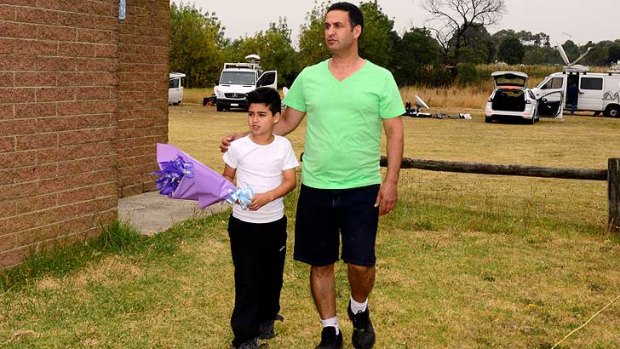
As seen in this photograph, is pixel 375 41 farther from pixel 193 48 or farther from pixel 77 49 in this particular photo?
pixel 77 49

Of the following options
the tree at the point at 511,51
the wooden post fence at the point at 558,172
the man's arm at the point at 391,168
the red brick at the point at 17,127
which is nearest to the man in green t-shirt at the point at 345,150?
the man's arm at the point at 391,168

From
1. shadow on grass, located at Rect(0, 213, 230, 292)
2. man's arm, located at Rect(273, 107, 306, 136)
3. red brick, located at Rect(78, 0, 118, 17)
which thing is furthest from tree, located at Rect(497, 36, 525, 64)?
man's arm, located at Rect(273, 107, 306, 136)

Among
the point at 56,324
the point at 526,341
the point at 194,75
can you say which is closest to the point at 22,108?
the point at 56,324

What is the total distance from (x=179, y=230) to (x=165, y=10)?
327cm

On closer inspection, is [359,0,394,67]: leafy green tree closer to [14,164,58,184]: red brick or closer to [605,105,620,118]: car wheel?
[605,105,620,118]: car wheel

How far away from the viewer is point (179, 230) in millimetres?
7410

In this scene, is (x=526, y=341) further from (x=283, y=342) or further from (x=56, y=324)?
(x=56, y=324)

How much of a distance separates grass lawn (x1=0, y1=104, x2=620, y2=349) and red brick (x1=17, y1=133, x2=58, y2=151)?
935mm

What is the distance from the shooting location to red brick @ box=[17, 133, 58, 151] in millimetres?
5633

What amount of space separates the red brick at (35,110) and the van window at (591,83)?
32.8m

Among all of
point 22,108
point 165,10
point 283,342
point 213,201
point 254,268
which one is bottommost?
point 283,342

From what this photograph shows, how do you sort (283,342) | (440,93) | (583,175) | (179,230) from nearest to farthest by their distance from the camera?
(283,342), (179,230), (583,175), (440,93)

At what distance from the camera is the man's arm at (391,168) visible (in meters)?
4.26

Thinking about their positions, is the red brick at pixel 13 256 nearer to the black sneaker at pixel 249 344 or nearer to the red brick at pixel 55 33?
the red brick at pixel 55 33
